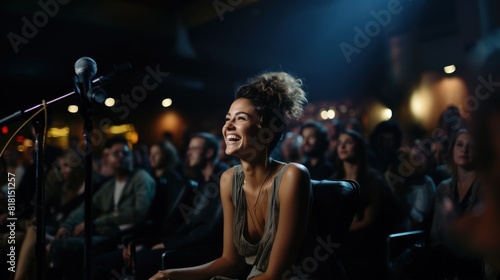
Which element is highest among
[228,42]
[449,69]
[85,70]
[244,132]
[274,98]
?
[228,42]

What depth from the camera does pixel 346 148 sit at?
322 centimetres

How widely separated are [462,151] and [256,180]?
1.45 meters

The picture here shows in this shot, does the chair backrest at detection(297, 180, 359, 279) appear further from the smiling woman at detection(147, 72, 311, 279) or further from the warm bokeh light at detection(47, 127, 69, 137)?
the warm bokeh light at detection(47, 127, 69, 137)

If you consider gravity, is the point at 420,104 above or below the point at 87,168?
above

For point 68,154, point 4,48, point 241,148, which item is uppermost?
point 4,48

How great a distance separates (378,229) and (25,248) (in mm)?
2755

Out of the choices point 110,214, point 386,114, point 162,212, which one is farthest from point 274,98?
point 386,114

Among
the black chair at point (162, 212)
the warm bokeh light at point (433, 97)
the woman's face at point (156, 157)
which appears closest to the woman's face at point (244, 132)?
the black chair at point (162, 212)

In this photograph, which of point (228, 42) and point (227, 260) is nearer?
point (227, 260)

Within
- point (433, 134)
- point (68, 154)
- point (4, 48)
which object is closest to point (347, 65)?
point (433, 134)

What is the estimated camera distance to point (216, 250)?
280 centimetres

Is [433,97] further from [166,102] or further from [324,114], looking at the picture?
[166,102]

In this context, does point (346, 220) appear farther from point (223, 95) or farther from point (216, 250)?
point (223, 95)

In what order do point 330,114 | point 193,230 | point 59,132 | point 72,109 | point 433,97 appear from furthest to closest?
point 59,132 < point 72,109 < point 330,114 < point 433,97 < point 193,230
